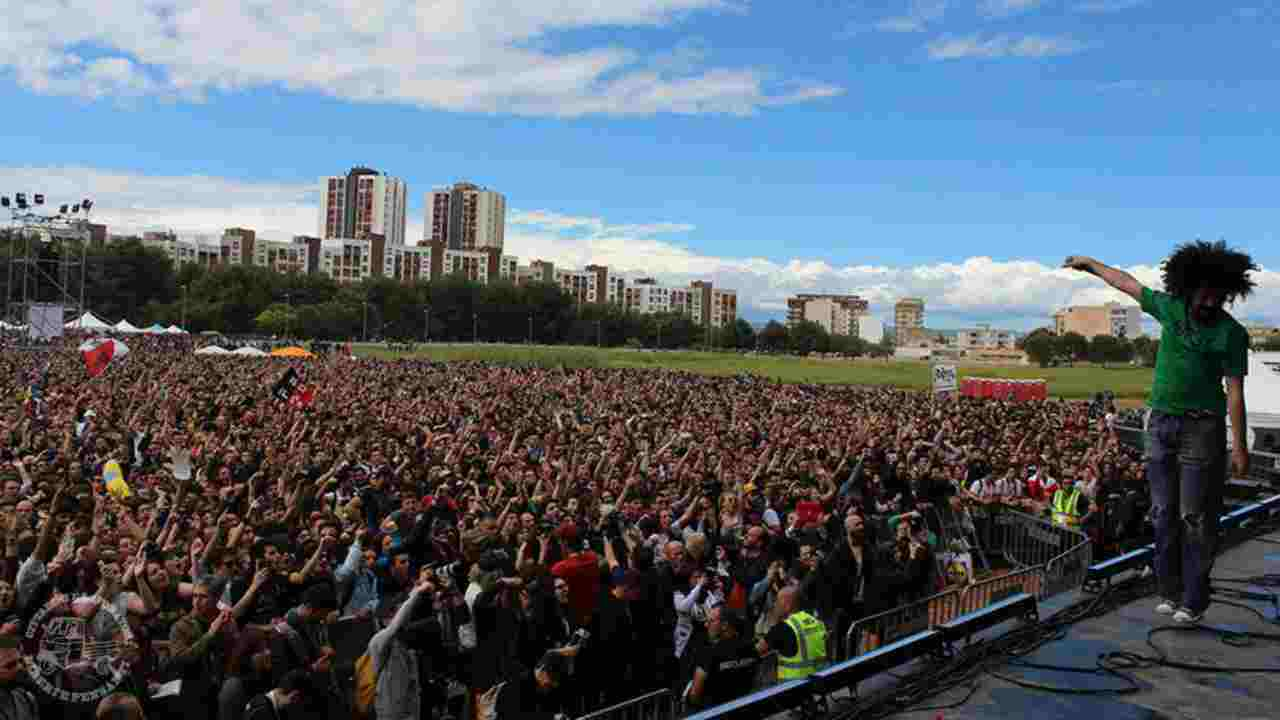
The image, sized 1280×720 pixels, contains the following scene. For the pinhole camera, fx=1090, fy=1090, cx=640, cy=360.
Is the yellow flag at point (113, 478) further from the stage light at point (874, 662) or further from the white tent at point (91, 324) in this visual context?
the white tent at point (91, 324)

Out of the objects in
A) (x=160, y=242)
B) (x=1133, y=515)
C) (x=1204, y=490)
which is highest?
(x=160, y=242)

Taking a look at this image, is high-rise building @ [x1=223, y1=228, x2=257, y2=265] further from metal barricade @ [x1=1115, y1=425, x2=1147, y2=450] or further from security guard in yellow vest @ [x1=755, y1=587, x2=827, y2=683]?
security guard in yellow vest @ [x1=755, y1=587, x2=827, y2=683]

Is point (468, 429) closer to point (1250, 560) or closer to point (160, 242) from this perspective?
point (1250, 560)

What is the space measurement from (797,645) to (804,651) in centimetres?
5

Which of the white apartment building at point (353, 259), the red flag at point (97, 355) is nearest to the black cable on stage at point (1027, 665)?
the red flag at point (97, 355)

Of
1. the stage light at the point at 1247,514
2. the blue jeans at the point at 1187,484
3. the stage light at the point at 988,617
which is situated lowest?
the stage light at the point at 988,617

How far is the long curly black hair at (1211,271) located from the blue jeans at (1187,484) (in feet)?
1.69

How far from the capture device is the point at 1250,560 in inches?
294

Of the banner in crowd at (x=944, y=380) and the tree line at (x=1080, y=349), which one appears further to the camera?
the tree line at (x=1080, y=349)

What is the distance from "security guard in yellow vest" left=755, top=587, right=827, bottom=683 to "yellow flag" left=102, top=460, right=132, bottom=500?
8483 millimetres

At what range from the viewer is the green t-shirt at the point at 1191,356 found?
14.2 feet

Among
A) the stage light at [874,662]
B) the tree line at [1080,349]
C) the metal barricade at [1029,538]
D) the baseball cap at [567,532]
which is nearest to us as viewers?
the stage light at [874,662]

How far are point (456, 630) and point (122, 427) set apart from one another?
12304 mm

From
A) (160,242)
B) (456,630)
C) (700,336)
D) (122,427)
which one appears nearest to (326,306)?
(700,336)
